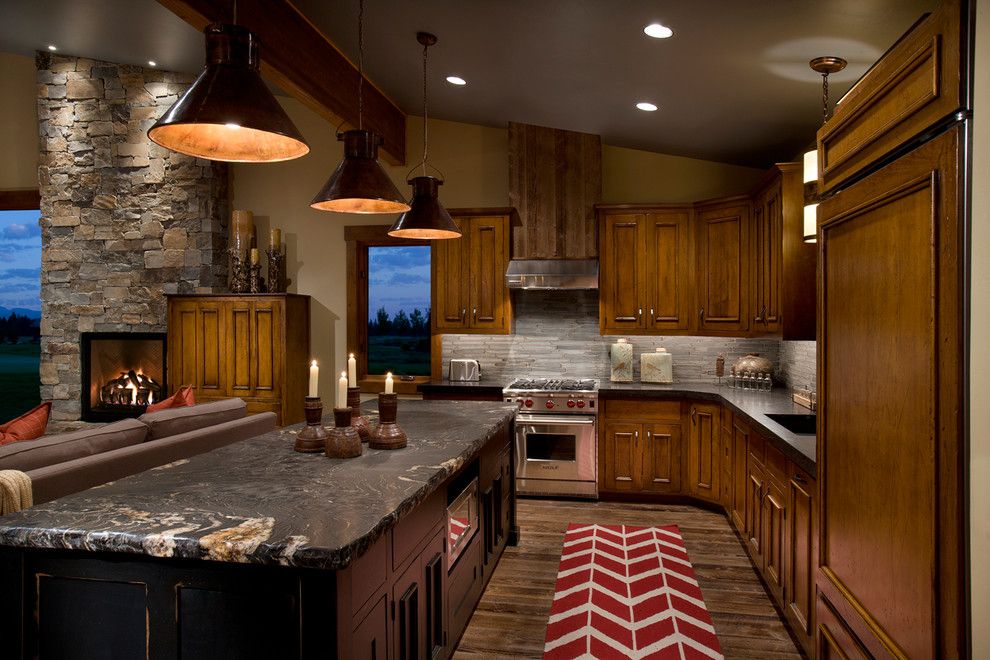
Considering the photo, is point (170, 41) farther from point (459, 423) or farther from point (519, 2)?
point (459, 423)

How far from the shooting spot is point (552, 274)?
5.40m

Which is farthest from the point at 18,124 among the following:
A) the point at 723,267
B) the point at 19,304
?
the point at 723,267

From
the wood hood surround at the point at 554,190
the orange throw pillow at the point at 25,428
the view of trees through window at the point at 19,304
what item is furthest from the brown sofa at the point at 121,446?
the view of trees through window at the point at 19,304

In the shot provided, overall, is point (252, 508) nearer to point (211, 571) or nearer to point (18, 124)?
point (211, 571)

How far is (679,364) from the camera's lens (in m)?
5.71

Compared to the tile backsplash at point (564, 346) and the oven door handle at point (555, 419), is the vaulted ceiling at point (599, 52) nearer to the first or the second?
the tile backsplash at point (564, 346)

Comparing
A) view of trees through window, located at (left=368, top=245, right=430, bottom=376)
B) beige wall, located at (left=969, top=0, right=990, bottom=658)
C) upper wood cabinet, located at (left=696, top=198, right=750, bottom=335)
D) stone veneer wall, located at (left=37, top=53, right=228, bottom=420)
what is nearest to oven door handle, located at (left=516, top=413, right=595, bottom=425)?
upper wood cabinet, located at (left=696, top=198, right=750, bottom=335)

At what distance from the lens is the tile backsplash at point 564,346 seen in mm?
5648

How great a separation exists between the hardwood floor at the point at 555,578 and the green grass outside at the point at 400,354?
1.82 metres

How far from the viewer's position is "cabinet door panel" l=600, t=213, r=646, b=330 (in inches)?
213

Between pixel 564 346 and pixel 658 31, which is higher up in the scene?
pixel 658 31

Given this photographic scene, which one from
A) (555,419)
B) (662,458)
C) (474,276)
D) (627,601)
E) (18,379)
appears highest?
(474,276)

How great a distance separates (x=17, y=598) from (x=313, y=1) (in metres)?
3.23

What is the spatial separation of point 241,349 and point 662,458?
370 cm
